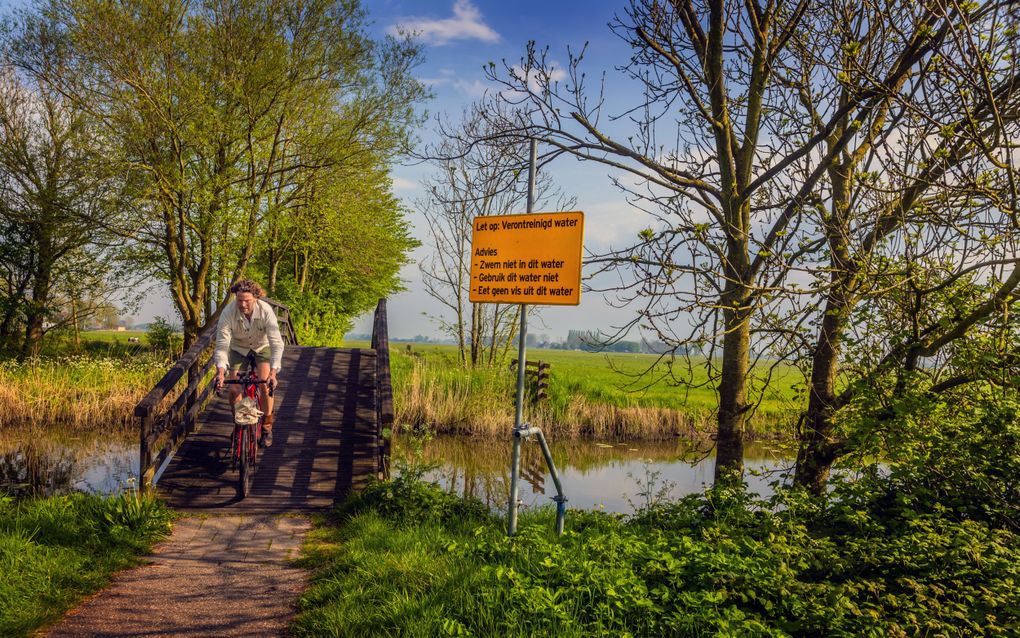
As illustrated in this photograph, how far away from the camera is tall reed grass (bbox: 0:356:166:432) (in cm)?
1341

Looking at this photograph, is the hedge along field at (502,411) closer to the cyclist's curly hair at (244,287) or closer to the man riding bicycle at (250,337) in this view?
the man riding bicycle at (250,337)

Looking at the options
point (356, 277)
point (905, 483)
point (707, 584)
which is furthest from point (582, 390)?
point (707, 584)

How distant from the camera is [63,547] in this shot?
492cm

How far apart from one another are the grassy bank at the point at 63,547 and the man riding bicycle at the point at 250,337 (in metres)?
1.52

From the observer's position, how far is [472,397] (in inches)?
611

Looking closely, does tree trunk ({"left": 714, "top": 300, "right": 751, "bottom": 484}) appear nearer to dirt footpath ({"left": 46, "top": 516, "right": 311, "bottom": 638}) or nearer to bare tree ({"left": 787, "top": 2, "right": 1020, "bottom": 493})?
bare tree ({"left": 787, "top": 2, "right": 1020, "bottom": 493})

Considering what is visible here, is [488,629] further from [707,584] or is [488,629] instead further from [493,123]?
[493,123]

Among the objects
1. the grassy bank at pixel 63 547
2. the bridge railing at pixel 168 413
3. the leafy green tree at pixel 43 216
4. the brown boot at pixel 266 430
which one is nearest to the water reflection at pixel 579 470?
the brown boot at pixel 266 430

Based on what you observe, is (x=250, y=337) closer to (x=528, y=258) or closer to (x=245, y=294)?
(x=245, y=294)

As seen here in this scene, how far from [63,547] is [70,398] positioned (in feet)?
37.3

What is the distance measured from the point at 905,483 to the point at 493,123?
574cm

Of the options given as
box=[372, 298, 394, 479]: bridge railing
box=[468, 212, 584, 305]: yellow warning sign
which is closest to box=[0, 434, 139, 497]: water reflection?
box=[372, 298, 394, 479]: bridge railing

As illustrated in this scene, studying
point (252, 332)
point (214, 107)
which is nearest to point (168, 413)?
point (252, 332)

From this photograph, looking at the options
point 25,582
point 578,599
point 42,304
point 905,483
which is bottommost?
point 25,582
